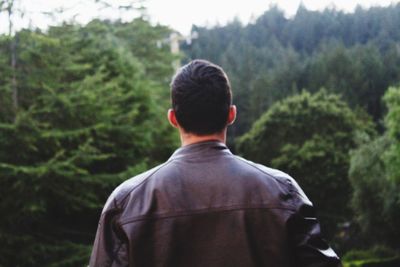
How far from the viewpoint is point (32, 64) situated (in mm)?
19641

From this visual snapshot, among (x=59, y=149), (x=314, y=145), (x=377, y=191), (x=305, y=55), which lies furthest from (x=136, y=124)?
(x=305, y=55)

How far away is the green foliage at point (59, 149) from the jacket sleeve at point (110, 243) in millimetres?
15383

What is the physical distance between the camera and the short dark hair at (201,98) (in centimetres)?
242

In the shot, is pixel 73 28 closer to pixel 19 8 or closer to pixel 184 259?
pixel 19 8

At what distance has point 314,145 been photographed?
39.8 metres

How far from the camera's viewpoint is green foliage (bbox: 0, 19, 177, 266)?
1809cm

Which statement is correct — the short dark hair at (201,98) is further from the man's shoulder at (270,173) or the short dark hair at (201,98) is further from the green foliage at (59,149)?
the green foliage at (59,149)

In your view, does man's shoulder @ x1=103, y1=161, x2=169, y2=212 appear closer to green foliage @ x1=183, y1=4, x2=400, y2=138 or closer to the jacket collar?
the jacket collar

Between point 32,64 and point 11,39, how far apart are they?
970mm

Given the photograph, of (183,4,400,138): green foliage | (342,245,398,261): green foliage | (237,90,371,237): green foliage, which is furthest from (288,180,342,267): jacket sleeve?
(237,90,371,237): green foliage

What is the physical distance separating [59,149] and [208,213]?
56.6 ft

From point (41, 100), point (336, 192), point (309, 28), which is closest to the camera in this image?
point (41, 100)

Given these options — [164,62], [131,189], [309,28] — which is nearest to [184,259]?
[131,189]

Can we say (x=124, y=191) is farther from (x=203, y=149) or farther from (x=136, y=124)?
(x=136, y=124)
